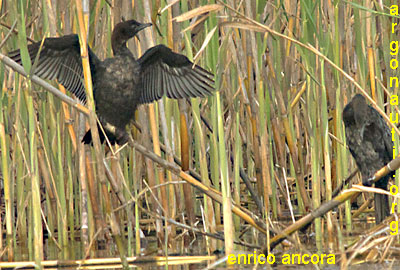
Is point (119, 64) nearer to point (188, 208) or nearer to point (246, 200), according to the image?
point (188, 208)

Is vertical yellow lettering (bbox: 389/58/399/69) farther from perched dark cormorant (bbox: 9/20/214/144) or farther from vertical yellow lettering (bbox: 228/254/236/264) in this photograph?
vertical yellow lettering (bbox: 228/254/236/264)

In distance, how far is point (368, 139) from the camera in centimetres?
356

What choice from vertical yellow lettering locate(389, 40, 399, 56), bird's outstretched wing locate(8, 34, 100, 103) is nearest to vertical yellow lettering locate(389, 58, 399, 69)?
vertical yellow lettering locate(389, 40, 399, 56)

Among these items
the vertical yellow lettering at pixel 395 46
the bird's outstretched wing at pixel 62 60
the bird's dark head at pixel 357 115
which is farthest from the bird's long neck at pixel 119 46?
the vertical yellow lettering at pixel 395 46

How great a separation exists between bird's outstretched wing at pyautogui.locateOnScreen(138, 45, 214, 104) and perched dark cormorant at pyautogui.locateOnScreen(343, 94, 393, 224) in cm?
76

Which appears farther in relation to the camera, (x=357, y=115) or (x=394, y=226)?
(x=357, y=115)

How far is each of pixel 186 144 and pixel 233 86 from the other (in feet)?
1.61

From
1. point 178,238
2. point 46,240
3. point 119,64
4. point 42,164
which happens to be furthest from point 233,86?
point 46,240

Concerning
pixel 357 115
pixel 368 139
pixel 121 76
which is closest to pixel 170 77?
pixel 121 76

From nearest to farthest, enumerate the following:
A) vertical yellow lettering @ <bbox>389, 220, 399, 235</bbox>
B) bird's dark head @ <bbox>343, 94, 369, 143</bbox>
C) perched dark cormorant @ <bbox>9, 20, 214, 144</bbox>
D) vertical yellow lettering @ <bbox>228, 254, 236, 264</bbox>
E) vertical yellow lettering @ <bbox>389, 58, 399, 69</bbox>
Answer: vertical yellow lettering @ <bbox>389, 220, 399, 235</bbox>, vertical yellow lettering @ <bbox>228, 254, 236, 264</bbox>, vertical yellow lettering @ <bbox>389, 58, 399, 69</bbox>, perched dark cormorant @ <bbox>9, 20, 214, 144</bbox>, bird's dark head @ <bbox>343, 94, 369, 143</bbox>

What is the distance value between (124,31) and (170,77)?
1.11 feet

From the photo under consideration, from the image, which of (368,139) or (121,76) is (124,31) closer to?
(121,76)

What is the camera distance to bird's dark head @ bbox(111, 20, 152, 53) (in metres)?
3.21

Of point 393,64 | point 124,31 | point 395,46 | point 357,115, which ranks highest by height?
point 124,31
